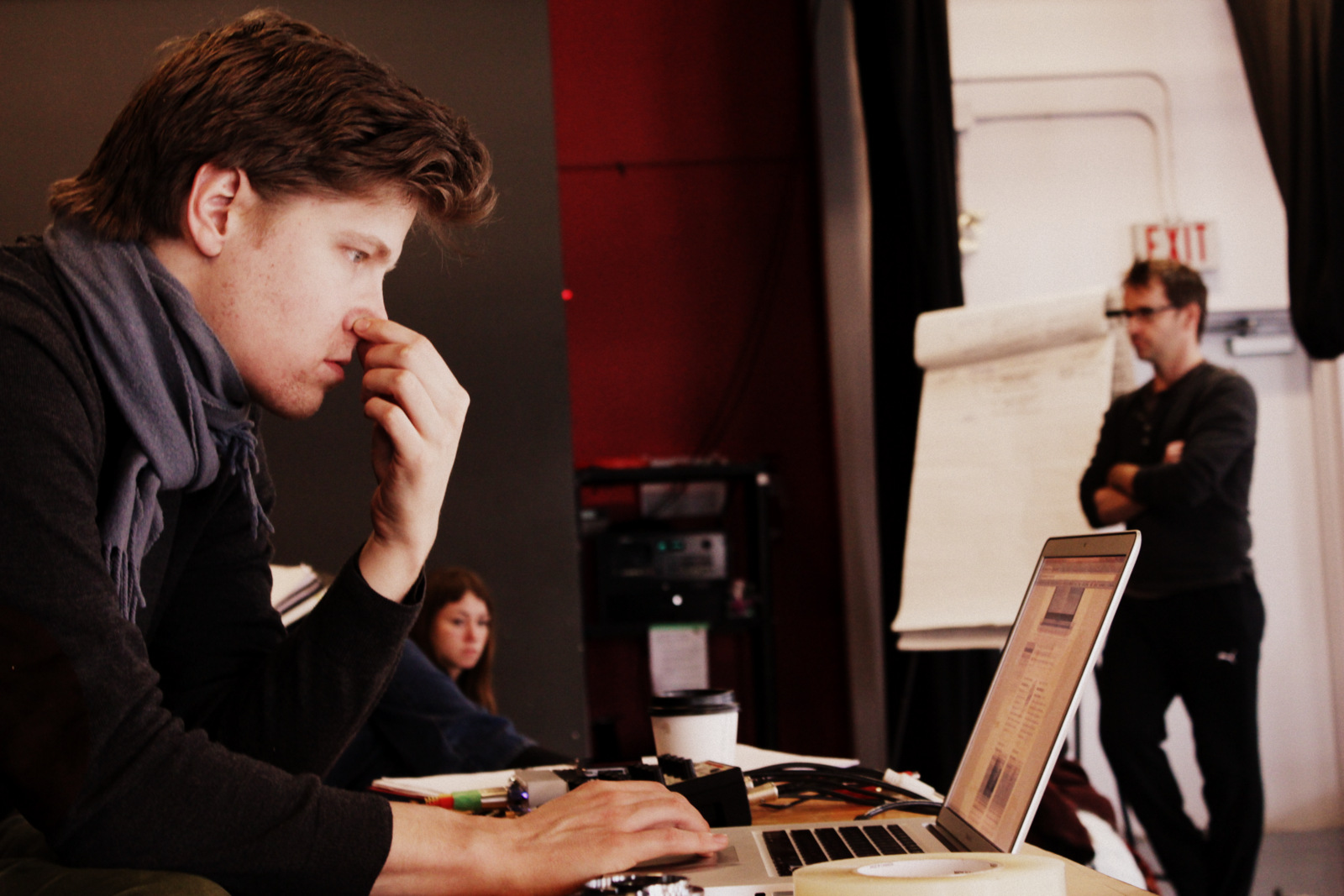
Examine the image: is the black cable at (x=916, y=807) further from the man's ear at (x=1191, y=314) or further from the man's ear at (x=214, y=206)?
the man's ear at (x=1191, y=314)

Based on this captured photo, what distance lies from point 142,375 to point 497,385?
1686 millimetres

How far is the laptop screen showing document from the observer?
0.66m

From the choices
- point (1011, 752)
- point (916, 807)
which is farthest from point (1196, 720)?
point (1011, 752)

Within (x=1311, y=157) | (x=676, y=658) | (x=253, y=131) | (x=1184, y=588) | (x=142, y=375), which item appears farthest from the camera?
(x=676, y=658)

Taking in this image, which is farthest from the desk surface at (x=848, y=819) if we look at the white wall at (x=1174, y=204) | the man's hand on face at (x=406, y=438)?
the white wall at (x=1174, y=204)

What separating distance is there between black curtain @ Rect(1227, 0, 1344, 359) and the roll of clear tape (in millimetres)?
2580

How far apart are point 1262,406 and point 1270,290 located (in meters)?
0.41

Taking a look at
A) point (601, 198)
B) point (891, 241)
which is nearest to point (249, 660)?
point (891, 241)

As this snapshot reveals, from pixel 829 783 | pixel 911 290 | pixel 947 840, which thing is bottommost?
pixel 829 783

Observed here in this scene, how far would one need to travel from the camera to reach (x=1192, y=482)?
9.08 feet

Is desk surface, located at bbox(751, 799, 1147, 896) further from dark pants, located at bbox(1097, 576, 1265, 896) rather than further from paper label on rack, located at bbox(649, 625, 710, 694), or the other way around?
paper label on rack, located at bbox(649, 625, 710, 694)

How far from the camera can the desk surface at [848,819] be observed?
2.19ft

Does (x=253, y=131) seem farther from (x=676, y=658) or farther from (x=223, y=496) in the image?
(x=676, y=658)

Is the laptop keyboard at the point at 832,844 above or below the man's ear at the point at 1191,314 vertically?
below
